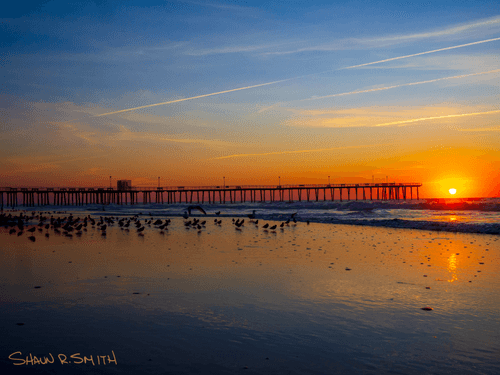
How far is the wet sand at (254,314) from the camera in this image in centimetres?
458

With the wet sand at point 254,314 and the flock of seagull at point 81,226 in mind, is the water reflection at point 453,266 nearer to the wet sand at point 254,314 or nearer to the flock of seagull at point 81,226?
the wet sand at point 254,314

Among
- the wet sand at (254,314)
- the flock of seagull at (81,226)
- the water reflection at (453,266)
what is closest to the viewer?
the wet sand at (254,314)

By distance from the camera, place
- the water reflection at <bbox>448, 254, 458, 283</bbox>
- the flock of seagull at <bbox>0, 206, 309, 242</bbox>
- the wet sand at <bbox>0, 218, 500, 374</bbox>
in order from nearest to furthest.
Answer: the wet sand at <bbox>0, 218, 500, 374</bbox> < the water reflection at <bbox>448, 254, 458, 283</bbox> < the flock of seagull at <bbox>0, 206, 309, 242</bbox>

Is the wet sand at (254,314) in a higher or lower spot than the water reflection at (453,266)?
higher

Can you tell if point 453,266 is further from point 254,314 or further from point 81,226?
point 81,226

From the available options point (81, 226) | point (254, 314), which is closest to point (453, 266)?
point (254, 314)

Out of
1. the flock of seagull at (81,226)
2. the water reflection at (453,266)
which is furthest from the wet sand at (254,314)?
the flock of seagull at (81,226)

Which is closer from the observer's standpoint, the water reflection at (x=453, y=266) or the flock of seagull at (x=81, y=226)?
the water reflection at (x=453, y=266)

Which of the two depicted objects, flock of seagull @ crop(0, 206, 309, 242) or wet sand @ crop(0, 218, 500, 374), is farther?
flock of seagull @ crop(0, 206, 309, 242)

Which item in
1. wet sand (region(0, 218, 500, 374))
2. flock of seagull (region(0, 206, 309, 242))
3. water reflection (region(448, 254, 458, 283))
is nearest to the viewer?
wet sand (region(0, 218, 500, 374))

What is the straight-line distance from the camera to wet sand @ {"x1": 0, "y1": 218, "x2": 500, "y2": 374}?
15.0ft

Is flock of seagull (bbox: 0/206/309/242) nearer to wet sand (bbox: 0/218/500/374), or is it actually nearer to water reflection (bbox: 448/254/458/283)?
wet sand (bbox: 0/218/500/374)

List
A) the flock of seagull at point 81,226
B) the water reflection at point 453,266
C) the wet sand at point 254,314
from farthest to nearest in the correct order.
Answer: the flock of seagull at point 81,226, the water reflection at point 453,266, the wet sand at point 254,314

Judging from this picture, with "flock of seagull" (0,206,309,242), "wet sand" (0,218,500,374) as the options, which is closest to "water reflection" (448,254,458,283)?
"wet sand" (0,218,500,374)
